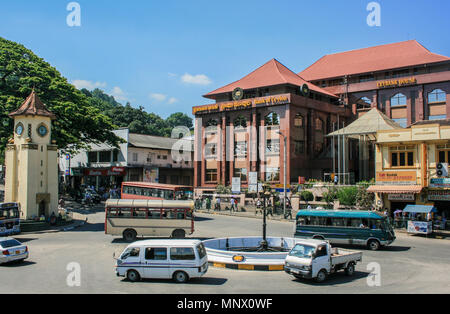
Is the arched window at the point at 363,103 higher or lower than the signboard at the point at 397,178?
higher

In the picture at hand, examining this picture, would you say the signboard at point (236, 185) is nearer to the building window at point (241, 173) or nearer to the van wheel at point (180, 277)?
the building window at point (241, 173)

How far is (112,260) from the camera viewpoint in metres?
21.1

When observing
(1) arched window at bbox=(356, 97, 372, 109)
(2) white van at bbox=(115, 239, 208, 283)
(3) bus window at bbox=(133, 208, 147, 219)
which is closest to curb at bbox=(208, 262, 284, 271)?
(2) white van at bbox=(115, 239, 208, 283)

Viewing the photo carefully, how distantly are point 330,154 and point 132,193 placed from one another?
2634 cm

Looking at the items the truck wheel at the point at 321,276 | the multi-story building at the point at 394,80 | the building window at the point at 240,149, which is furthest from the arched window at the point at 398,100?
the truck wheel at the point at 321,276

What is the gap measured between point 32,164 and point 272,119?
1147 inches

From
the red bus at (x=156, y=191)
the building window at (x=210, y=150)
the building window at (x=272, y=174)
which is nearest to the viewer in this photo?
the red bus at (x=156, y=191)

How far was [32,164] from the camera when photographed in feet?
113

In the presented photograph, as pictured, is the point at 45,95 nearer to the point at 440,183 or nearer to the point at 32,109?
the point at 32,109

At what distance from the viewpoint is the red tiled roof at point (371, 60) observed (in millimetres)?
56969

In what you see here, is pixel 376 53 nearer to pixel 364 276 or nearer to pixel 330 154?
pixel 330 154

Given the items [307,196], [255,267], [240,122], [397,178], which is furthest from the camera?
[240,122]

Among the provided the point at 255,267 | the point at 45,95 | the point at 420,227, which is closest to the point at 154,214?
the point at 255,267

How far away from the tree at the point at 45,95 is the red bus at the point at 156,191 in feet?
31.1
